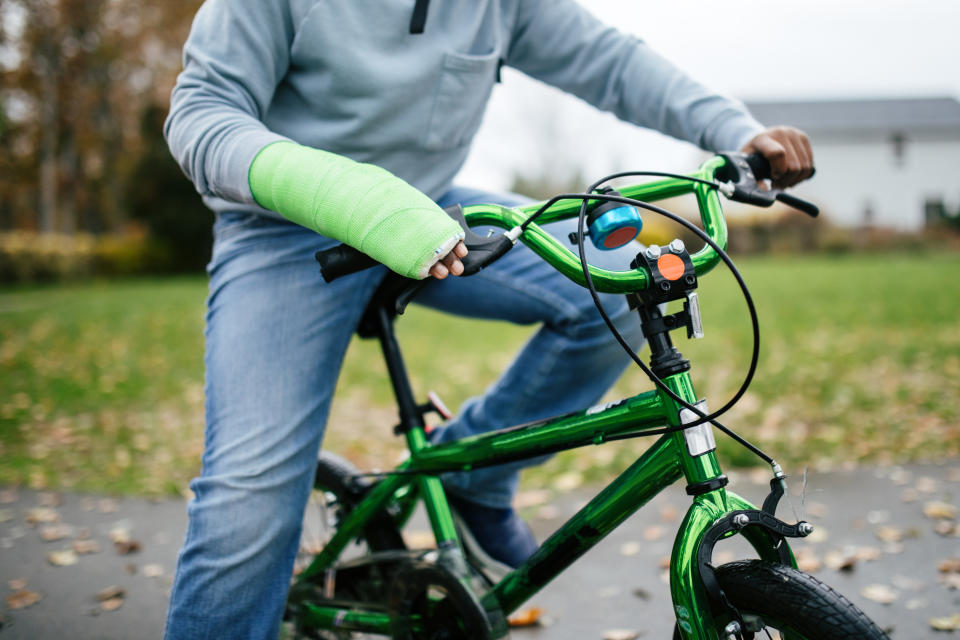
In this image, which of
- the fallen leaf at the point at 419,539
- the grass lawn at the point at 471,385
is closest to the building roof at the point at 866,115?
the grass lawn at the point at 471,385

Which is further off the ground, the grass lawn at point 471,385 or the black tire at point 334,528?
the black tire at point 334,528

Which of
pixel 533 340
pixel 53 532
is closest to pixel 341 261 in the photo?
pixel 533 340

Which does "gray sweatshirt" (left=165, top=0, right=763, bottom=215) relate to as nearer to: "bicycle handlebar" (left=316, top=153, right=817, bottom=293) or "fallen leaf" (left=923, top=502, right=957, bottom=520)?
"bicycle handlebar" (left=316, top=153, right=817, bottom=293)

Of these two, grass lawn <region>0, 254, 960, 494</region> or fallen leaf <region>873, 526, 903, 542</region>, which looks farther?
grass lawn <region>0, 254, 960, 494</region>

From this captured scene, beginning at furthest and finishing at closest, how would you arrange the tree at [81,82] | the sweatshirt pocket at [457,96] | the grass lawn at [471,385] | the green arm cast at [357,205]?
the tree at [81,82]
the grass lawn at [471,385]
the sweatshirt pocket at [457,96]
the green arm cast at [357,205]

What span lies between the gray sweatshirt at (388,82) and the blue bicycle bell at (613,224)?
621 millimetres

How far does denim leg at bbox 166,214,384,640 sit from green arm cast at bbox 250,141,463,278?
0.39m

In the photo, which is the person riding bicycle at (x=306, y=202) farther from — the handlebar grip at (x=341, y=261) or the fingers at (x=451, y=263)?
the fingers at (x=451, y=263)

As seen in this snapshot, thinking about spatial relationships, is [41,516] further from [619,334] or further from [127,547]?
[619,334]

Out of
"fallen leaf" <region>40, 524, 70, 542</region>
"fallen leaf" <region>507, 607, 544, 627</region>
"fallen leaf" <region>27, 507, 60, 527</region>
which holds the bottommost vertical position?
"fallen leaf" <region>27, 507, 60, 527</region>

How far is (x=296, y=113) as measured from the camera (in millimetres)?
1848

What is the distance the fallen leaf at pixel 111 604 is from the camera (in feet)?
9.11

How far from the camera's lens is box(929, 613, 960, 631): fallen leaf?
2340 millimetres

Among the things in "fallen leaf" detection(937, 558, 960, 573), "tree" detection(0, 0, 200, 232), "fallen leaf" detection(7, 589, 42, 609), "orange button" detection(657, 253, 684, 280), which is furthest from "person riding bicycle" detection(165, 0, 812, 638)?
"tree" detection(0, 0, 200, 232)
